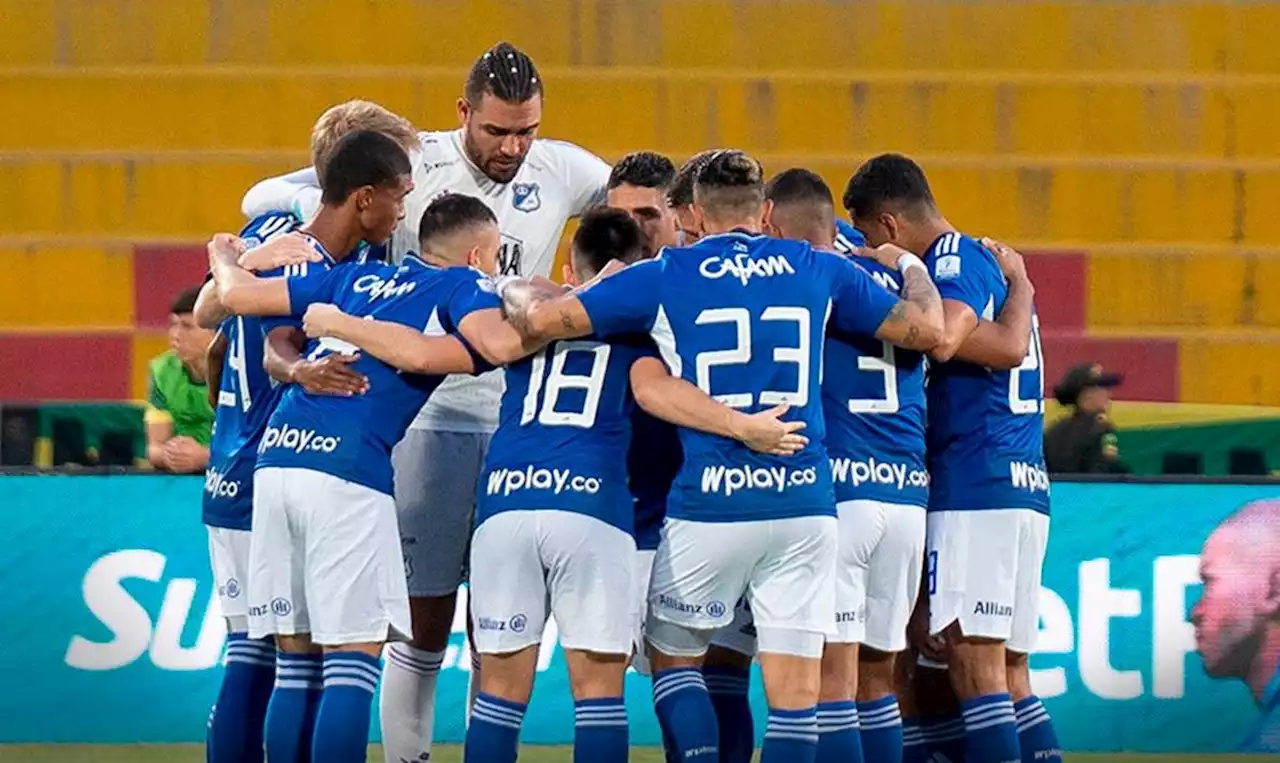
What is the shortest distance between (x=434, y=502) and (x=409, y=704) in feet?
2.15

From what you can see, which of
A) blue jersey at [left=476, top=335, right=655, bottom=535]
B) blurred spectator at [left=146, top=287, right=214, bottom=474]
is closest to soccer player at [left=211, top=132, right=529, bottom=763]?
blue jersey at [left=476, top=335, right=655, bottom=535]

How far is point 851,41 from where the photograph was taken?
46.8ft

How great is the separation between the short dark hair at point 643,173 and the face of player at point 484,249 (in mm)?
772

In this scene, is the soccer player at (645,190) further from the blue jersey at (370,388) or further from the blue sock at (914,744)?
the blue sock at (914,744)

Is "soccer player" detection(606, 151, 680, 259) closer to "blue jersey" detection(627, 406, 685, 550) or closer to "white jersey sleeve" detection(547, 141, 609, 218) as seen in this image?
"white jersey sleeve" detection(547, 141, 609, 218)

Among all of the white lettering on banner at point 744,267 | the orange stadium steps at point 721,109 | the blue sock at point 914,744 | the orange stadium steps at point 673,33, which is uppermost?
the orange stadium steps at point 673,33

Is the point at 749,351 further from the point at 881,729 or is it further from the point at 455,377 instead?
the point at 881,729

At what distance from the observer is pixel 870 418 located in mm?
6316

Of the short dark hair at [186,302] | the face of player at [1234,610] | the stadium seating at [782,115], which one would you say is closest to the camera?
the face of player at [1234,610]

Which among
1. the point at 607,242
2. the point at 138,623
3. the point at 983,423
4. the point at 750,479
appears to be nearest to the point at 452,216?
the point at 607,242

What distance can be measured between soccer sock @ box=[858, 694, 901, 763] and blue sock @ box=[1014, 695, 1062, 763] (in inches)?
17.7

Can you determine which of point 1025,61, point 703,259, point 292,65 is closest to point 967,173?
point 1025,61

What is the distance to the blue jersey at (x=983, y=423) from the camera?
652cm

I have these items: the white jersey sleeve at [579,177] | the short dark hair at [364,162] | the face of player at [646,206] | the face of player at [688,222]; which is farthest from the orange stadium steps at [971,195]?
→ the short dark hair at [364,162]
